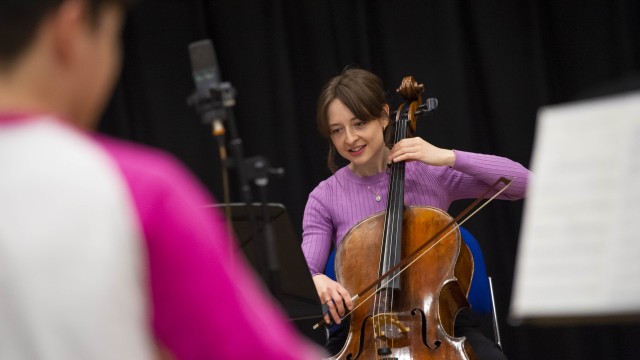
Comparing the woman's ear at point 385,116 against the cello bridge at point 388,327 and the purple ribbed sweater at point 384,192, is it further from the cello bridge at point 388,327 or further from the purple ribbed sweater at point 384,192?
the cello bridge at point 388,327

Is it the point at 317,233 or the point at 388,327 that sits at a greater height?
the point at 317,233

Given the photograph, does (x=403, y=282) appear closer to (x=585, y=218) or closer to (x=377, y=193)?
(x=377, y=193)

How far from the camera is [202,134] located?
12.2 ft

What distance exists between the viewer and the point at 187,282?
70 cm

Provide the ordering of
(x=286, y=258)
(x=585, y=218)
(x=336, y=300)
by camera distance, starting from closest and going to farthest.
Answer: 1. (x=585, y=218)
2. (x=286, y=258)
3. (x=336, y=300)

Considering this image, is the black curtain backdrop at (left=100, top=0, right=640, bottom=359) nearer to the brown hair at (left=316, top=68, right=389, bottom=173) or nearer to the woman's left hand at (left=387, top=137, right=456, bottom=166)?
the brown hair at (left=316, top=68, right=389, bottom=173)

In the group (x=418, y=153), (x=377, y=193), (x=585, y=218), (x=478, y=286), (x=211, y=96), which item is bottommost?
(x=478, y=286)

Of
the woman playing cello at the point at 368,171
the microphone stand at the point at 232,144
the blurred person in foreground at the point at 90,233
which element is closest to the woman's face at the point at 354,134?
the woman playing cello at the point at 368,171

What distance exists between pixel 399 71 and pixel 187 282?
118 inches

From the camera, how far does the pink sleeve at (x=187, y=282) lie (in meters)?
0.70

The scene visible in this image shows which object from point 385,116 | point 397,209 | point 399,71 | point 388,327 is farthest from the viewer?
point 399,71

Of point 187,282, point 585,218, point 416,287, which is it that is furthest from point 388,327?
point 187,282

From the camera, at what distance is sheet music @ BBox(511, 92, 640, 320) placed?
0.93 m

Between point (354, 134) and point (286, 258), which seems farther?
point (354, 134)
